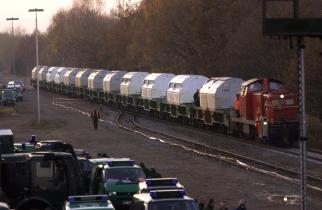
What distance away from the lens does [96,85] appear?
260 feet

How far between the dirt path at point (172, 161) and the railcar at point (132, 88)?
4.85 m

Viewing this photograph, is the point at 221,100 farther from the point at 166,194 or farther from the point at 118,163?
the point at 166,194


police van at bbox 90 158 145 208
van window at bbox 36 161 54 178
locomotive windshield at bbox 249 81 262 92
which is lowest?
police van at bbox 90 158 145 208

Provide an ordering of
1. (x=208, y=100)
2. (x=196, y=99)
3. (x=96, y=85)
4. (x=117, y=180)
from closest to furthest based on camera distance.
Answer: (x=117, y=180) → (x=208, y=100) → (x=196, y=99) → (x=96, y=85)

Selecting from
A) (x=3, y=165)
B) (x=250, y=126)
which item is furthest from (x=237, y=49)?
(x=3, y=165)

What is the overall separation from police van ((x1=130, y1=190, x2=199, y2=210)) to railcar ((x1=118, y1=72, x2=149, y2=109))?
50.9 meters

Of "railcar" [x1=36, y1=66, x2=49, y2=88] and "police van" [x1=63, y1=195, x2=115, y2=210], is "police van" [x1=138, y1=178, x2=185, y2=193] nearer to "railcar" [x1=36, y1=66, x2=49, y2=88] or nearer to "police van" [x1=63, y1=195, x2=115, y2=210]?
"police van" [x1=63, y1=195, x2=115, y2=210]

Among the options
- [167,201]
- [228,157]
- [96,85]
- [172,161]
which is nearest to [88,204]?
[167,201]

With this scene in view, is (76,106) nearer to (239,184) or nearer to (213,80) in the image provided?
(213,80)

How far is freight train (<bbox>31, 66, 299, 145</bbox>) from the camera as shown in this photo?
36.9 m

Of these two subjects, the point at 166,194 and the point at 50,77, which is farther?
the point at 50,77

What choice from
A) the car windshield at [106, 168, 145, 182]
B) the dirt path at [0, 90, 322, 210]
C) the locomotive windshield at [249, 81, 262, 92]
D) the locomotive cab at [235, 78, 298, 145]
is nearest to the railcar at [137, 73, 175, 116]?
the dirt path at [0, 90, 322, 210]

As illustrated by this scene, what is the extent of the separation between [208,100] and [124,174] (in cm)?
2772

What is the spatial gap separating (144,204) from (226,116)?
30.3m
